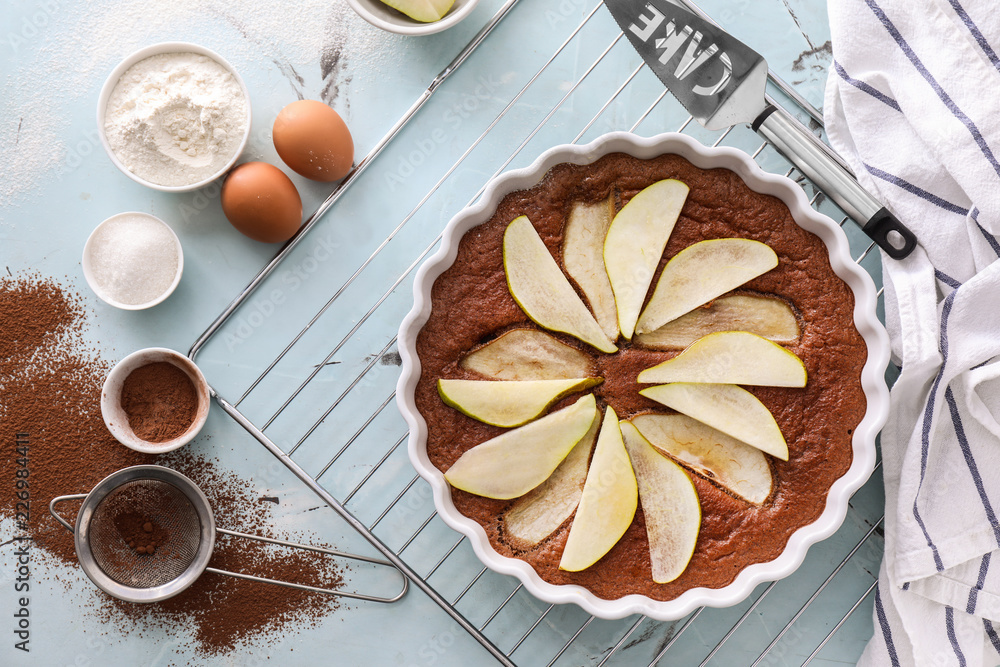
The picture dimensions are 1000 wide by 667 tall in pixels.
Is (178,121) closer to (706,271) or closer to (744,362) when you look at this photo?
(706,271)

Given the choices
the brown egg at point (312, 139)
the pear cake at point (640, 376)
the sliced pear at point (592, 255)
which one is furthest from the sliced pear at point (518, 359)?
the brown egg at point (312, 139)

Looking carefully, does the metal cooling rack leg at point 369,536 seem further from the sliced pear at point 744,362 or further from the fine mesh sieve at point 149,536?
the sliced pear at point 744,362

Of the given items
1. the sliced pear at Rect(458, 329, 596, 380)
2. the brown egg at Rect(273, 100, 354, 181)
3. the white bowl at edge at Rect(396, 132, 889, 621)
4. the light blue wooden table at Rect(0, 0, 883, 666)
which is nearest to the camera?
the white bowl at edge at Rect(396, 132, 889, 621)

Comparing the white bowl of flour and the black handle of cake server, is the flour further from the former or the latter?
the black handle of cake server

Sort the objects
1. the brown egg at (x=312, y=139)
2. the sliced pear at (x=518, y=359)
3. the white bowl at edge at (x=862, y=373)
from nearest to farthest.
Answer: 1. the white bowl at edge at (x=862, y=373)
2. the sliced pear at (x=518, y=359)
3. the brown egg at (x=312, y=139)

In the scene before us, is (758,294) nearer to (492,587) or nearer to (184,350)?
(492,587)

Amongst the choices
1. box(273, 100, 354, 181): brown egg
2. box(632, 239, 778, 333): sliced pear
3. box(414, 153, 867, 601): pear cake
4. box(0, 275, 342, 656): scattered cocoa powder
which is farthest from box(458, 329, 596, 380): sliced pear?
box(0, 275, 342, 656): scattered cocoa powder
